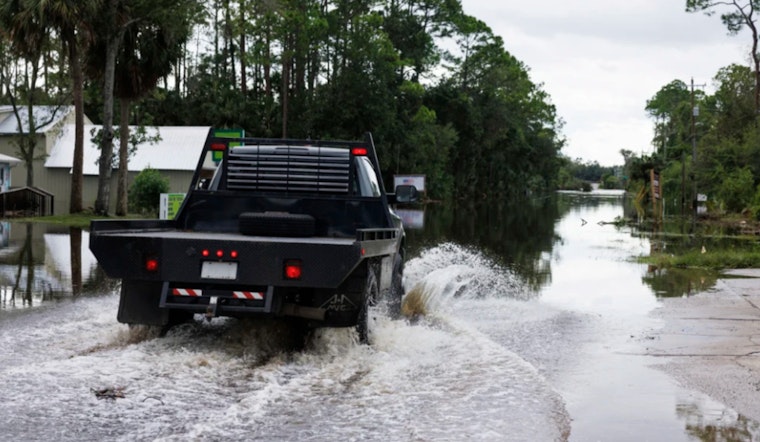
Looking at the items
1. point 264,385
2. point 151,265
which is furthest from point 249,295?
point 264,385

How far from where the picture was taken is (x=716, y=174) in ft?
165

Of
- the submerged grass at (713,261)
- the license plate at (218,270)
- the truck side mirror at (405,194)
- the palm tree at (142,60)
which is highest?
the palm tree at (142,60)

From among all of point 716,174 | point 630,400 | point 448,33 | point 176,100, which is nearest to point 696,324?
point 630,400

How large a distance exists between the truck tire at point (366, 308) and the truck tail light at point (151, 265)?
1.73 meters

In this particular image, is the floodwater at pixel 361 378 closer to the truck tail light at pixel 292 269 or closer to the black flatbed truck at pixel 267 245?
the black flatbed truck at pixel 267 245

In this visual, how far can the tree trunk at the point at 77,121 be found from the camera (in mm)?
30664

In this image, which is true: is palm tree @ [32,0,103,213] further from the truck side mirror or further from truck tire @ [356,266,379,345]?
truck tire @ [356,266,379,345]

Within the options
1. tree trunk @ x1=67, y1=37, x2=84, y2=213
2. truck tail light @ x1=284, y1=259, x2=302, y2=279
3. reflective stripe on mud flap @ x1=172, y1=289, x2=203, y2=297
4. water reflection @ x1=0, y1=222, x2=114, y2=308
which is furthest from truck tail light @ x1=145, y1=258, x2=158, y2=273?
tree trunk @ x1=67, y1=37, x2=84, y2=213

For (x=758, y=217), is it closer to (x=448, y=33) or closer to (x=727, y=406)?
(x=727, y=406)

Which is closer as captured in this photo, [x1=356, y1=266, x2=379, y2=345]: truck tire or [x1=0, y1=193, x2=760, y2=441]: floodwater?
[x1=0, y1=193, x2=760, y2=441]: floodwater

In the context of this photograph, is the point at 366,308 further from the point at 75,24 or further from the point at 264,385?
the point at 75,24

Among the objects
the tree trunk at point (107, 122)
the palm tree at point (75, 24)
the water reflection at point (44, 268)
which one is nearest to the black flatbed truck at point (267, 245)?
the water reflection at point (44, 268)

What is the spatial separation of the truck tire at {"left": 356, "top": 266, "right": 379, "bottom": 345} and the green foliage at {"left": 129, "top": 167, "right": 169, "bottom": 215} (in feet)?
96.0

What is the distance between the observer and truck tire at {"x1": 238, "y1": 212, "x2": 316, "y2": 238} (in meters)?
8.95
